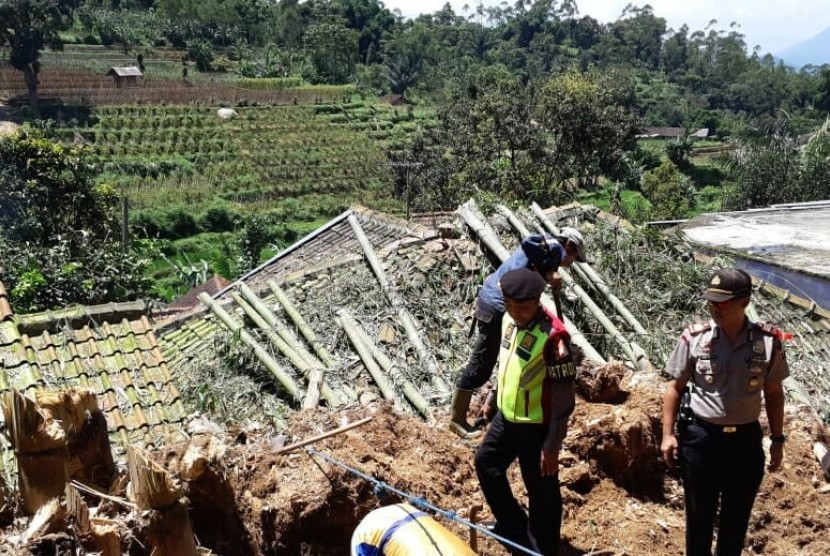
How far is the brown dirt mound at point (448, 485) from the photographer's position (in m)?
3.55

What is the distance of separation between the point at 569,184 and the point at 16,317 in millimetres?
33879

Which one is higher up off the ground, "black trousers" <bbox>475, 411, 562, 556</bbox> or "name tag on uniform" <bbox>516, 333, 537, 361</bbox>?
"name tag on uniform" <bbox>516, 333, 537, 361</bbox>

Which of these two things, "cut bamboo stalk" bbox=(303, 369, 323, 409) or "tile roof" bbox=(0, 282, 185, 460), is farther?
"cut bamboo stalk" bbox=(303, 369, 323, 409)

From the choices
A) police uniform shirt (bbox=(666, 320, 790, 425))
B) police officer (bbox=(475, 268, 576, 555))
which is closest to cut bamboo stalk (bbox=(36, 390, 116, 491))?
police officer (bbox=(475, 268, 576, 555))

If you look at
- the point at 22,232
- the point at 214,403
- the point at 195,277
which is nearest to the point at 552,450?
the point at 214,403

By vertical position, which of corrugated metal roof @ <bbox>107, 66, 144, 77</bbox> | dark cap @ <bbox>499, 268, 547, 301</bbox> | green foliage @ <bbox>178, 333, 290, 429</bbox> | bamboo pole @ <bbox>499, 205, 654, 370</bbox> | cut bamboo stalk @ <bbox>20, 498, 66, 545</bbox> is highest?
corrugated metal roof @ <bbox>107, 66, 144, 77</bbox>

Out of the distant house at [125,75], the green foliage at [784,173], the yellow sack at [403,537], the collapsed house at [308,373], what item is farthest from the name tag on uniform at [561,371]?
the distant house at [125,75]

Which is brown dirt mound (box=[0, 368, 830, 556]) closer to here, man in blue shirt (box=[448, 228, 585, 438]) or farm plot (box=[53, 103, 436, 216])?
man in blue shirt (box=[448, 228, 585, 438])

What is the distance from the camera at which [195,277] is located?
23.4 metres

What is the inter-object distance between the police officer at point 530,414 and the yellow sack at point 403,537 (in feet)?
1.81

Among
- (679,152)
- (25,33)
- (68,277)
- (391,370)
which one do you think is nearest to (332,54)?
(25,33)

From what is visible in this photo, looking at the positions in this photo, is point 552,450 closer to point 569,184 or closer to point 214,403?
point 214,403

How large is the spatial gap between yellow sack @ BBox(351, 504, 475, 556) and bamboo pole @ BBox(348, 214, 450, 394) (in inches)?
94.6

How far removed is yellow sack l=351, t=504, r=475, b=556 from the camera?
2.80m
